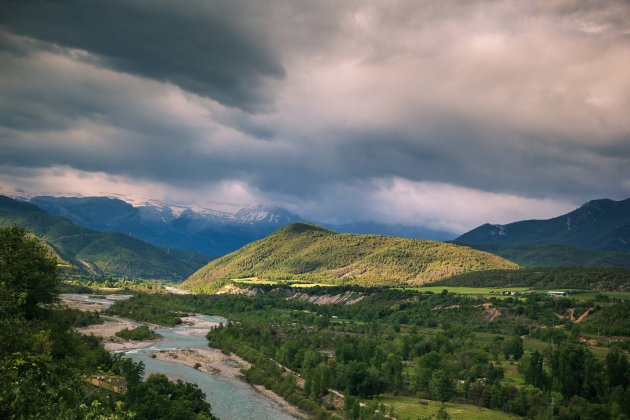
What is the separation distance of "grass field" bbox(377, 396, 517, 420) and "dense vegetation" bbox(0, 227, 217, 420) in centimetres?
3493

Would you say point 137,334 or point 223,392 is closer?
point 223,392

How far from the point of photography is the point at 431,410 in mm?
95688

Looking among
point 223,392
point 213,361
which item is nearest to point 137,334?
point 213,361

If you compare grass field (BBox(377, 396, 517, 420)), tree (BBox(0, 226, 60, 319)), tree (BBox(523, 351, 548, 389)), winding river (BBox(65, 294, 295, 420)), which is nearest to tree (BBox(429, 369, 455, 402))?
grass field (BBox(377, 396, 517, 420))

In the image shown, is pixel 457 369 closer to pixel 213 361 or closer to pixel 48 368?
pixel 213 361

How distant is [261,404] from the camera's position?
102 metres

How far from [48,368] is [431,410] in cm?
7438

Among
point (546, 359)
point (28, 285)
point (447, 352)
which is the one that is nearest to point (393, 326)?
point (447, 352)

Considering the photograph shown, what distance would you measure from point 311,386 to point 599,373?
185ft

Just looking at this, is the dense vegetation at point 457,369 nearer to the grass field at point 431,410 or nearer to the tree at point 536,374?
the tree at point 536,374

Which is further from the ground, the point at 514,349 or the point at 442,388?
the point at 514,349

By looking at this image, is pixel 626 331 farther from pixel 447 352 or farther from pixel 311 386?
pixel 311 386

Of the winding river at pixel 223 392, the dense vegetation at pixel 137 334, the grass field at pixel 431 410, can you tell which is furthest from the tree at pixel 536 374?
the dense vegetation at pixel 137 334

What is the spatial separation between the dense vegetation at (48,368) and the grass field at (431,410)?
34.9 m
